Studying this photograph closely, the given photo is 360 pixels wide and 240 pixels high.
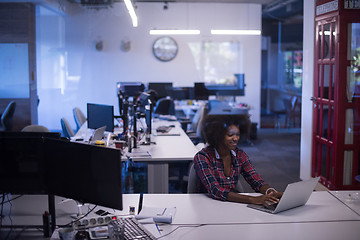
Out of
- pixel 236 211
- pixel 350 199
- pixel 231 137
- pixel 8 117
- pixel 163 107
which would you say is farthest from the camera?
pixel 163 107

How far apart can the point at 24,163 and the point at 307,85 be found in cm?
443

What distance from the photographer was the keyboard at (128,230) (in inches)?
95.5

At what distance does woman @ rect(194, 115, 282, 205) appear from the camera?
316 cm

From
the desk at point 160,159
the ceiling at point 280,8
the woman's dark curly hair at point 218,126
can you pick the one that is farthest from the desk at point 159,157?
the ceiling at point 280,8

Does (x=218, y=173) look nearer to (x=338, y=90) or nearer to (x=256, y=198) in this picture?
(x=256, y=198)

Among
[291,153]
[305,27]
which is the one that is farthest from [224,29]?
[305,27]

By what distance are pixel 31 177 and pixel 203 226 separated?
1122 millimetres

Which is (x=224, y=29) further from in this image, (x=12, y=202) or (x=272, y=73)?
(x=12, y=202)

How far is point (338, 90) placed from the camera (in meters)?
5.30

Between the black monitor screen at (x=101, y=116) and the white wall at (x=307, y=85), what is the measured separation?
8.90 ft

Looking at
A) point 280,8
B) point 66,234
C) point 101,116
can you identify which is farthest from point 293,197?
point 280,8

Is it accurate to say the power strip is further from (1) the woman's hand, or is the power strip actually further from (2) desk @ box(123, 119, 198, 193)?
(2) desk @ box(123, 119, 198, 193)

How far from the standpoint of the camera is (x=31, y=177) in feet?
9.19

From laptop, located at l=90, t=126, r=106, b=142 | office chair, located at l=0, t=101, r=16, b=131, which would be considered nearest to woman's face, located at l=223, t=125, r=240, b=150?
laptop, located at l=90, t=126, r=106, b=142
